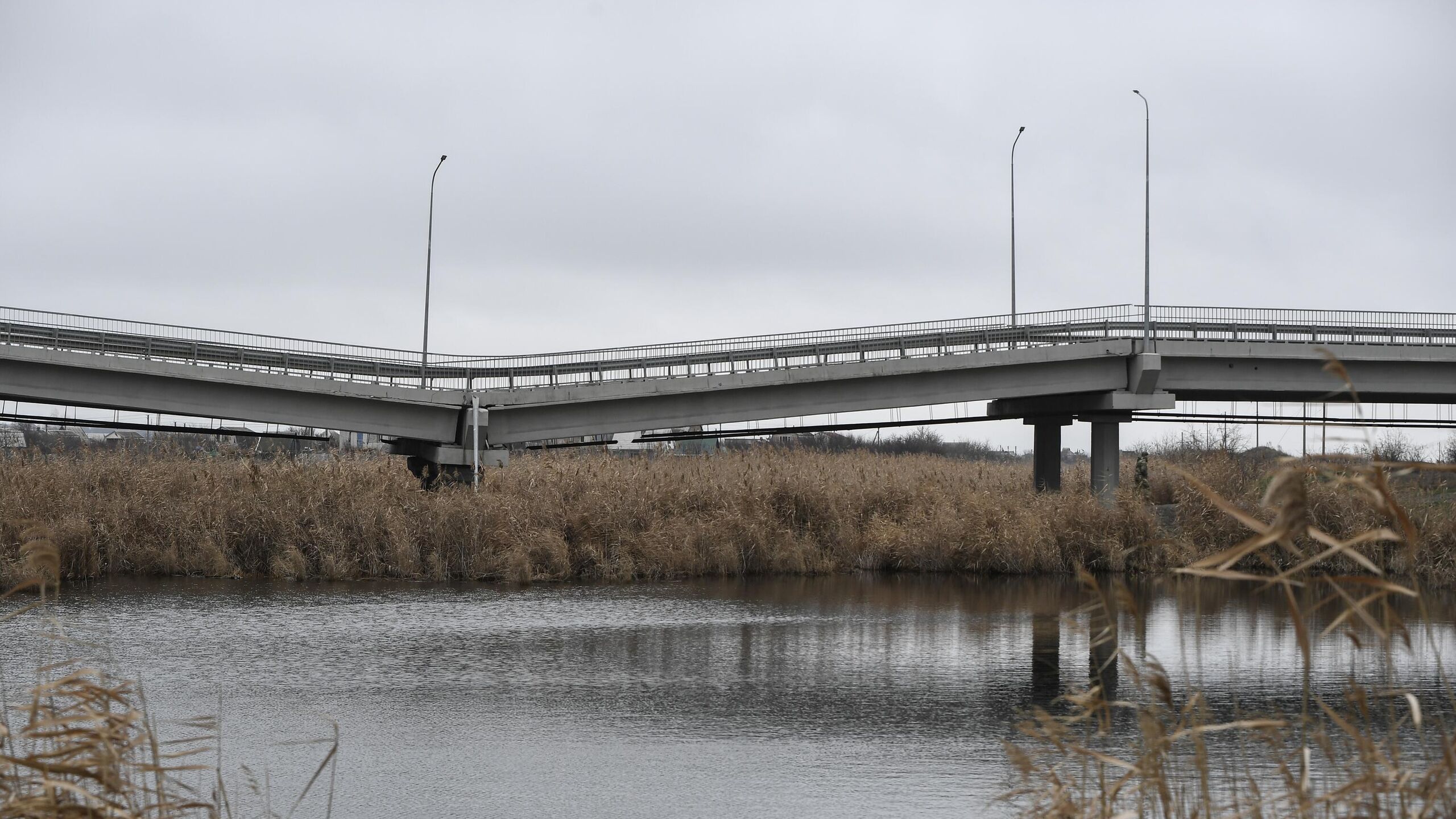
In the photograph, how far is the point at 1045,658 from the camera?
17531 millimetres

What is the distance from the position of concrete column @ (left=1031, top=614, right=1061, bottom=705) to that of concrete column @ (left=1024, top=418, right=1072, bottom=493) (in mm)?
20731

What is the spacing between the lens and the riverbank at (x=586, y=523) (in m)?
30.1

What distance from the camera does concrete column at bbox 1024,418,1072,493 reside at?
42.9 metres

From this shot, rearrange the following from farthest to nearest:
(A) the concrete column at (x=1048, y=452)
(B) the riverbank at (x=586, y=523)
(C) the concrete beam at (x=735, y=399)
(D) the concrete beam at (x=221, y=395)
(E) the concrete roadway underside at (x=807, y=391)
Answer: (A) the concrete column at (x=1048, y=452)
(C) the concrete beam at (x=735, y=399)
(E) the concrete roadway underside at (x=807, y=391)
(D) the concrete beam at (x=221, y=395)
(B) the riverbank at (x=586, y=523)

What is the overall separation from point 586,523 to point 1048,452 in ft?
61.6

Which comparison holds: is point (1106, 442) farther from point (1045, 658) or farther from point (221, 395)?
point (221, 395)

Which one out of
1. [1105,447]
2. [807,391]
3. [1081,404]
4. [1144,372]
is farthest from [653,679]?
[1105,447]

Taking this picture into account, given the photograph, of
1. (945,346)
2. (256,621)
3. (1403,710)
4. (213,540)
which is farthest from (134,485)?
(1403,710)

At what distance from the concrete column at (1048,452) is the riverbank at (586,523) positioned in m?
6.99

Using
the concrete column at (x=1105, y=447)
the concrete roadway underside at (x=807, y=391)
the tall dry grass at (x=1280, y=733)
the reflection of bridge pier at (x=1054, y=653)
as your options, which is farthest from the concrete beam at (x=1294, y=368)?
the tall dry grass at (x=1280, y=733)

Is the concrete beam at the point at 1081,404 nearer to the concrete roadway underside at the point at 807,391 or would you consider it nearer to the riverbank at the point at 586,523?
the concrete roadway underside at the point at 807,391

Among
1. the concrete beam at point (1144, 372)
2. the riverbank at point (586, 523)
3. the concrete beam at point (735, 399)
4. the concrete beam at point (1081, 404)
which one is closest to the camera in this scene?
the riverbank at point (586, 523)

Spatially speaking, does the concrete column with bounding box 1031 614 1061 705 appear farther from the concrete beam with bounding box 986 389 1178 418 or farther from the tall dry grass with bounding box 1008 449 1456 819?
the concrete beam with bounding box 986 389 1178 418

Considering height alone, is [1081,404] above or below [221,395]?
above
